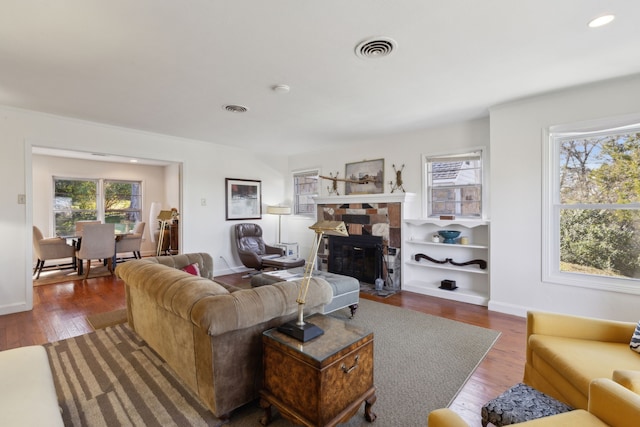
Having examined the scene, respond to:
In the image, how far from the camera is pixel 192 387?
6.24 ft

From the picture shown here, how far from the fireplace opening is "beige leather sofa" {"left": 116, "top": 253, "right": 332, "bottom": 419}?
2.65m

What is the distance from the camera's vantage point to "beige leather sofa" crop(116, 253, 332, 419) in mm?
1639

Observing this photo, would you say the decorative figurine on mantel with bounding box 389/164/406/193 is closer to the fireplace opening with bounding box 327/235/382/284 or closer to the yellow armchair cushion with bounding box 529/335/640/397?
the fireplace opening with bounding box 327/235/382/284

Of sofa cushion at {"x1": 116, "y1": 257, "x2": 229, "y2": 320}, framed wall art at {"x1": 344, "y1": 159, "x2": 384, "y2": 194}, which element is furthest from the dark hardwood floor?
framed wall art at {"x1": 344, "y1": 159, "x2": 384, "y2": 194}

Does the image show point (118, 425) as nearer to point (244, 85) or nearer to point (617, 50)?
point (244, 85)

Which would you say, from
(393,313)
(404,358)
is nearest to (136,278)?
(404,358)

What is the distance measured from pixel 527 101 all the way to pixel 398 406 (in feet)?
11.1

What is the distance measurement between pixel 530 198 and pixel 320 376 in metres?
3.18

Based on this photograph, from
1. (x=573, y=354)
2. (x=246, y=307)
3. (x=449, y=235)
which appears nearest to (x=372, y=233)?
(x=449, y=235)

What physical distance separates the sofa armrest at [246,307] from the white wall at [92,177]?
6.15 metres

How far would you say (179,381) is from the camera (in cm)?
210

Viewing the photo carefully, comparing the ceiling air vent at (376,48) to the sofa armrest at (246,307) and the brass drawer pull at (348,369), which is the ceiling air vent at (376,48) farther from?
the brass drawer pull at (348,369)

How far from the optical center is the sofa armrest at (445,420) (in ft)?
3.40

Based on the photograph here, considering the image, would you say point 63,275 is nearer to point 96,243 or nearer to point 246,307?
point 96,243
